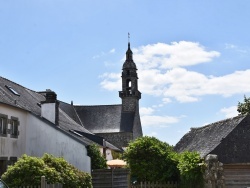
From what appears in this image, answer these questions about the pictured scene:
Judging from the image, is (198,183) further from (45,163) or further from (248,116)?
(248,116)

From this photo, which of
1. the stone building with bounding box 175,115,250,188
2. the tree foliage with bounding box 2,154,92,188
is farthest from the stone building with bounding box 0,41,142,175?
the tree foliage with bounding box 2,154,92,188

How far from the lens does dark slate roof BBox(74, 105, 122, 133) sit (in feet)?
196

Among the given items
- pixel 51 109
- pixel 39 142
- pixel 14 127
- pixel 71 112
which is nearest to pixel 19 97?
pixel 51 109

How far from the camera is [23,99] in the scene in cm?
2880

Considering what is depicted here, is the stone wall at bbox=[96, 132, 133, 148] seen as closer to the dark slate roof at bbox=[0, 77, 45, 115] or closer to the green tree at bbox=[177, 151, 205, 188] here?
the dark slate roof at bbox=[0, 77, 45, 115]

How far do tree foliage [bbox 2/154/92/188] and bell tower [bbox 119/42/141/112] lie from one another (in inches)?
1783

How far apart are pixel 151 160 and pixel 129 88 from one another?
40892 mm

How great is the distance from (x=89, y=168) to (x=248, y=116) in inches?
420

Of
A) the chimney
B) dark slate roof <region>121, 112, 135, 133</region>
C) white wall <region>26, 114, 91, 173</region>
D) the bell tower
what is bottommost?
white wall <region>26, 114, 91, 173</region>

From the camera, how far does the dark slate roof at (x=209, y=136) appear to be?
26031 mm

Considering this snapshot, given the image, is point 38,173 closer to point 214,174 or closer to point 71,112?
point 214,174

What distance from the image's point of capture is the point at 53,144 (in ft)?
85.0

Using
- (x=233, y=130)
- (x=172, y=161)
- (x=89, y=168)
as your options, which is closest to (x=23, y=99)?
(x=89, y=168)

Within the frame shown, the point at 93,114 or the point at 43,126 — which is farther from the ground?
the point at 93,114
